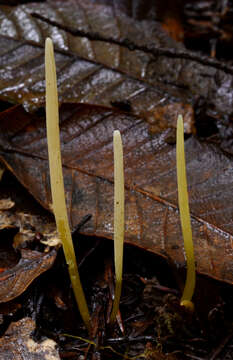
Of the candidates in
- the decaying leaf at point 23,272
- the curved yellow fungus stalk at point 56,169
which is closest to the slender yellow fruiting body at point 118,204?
the curved yellow fungus stalk at point 56,169

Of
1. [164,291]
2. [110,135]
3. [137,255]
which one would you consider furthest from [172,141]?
[164,291]

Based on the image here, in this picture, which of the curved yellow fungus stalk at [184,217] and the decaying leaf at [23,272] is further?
the decaying leaf at [23,272]

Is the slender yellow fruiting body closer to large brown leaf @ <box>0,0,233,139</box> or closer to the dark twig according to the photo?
large brown leaf @ <box>0,0,233,139</box>

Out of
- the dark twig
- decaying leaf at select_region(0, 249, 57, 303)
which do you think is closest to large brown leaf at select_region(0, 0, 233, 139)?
the dark twig

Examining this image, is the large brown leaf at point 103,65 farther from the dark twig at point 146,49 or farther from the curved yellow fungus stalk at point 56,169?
the curved yellow fungus stalk at point 56,169

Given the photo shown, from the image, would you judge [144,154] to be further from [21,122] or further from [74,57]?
[74,57]

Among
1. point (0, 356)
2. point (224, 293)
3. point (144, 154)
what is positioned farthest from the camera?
point (144, 154)
